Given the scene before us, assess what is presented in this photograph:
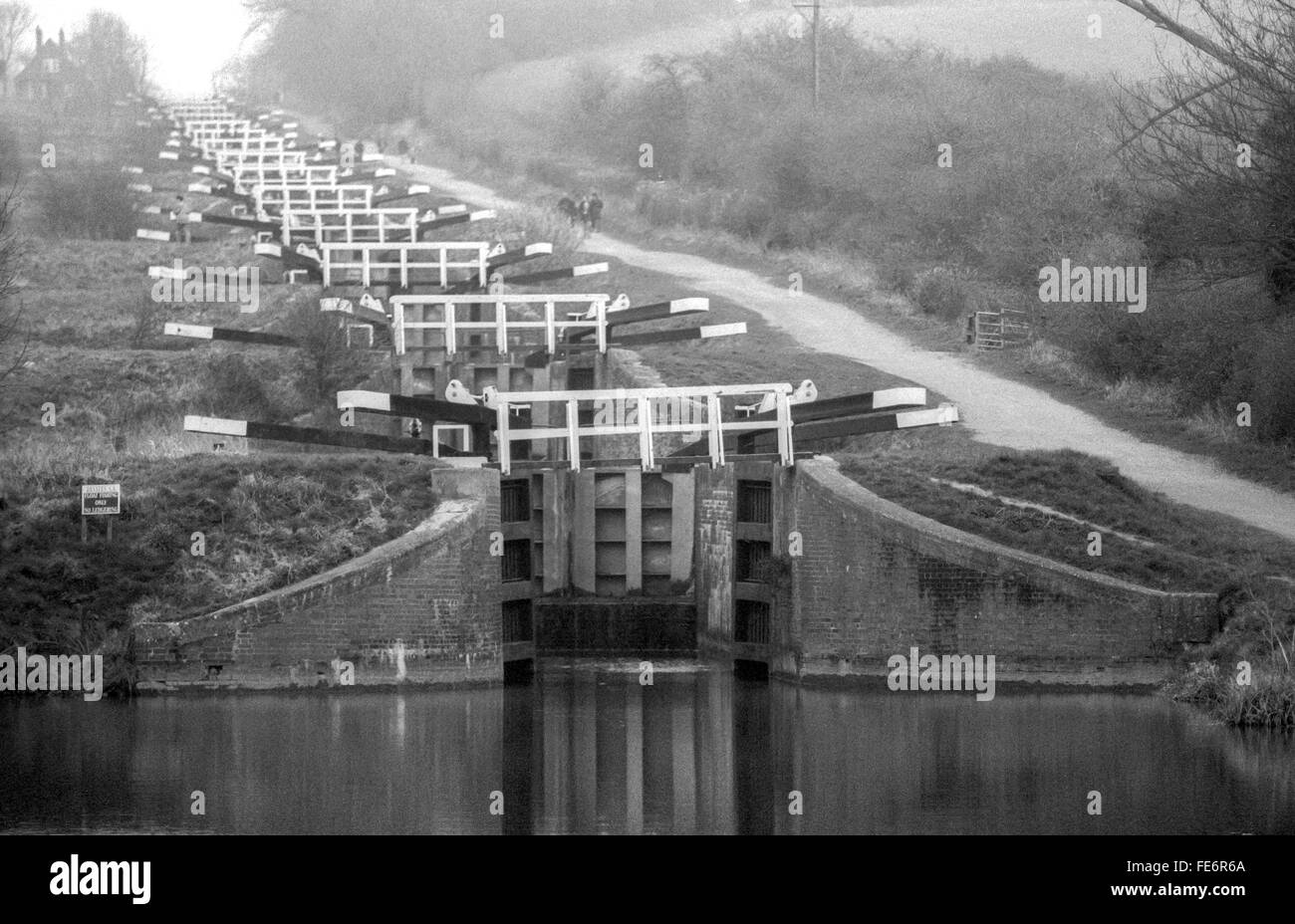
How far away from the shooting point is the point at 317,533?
26469 millimetres

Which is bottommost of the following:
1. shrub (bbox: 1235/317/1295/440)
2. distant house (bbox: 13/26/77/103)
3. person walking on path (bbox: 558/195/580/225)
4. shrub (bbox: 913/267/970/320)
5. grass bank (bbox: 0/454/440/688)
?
grass bank (bbox: 0/454/440/688)

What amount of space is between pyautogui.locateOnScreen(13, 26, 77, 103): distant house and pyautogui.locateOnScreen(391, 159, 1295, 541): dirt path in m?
57.7

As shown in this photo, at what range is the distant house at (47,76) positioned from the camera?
335ft

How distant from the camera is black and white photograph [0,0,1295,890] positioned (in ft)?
65.2

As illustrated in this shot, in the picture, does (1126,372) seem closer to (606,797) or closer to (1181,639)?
(1181,639)

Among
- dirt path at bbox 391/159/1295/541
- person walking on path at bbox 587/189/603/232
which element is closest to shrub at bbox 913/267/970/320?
dirt path at bbox 391/159/1295/541

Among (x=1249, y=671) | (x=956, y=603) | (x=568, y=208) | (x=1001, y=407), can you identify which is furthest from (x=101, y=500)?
(x=568, y=208)

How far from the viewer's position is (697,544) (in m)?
29.1

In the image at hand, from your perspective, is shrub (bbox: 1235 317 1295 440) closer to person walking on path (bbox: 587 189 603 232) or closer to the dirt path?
the dirt path

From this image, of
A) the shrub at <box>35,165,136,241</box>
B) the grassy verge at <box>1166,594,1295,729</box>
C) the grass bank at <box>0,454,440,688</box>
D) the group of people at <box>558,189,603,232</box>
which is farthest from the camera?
the group of people at <box>558,189,603,232</box>

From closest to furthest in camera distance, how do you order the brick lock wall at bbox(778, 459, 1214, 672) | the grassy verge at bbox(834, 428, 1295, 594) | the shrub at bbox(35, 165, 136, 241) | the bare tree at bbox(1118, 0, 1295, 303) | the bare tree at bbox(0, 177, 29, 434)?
the brick lock wall at bbox(778, 459, 1214, 672) → the grassy verge at bbox(834, 428, 1295, 594) → the bare tree at bbox(0, 177, 29, 434) → the bare tree at bbox(1118, 0, 1295, 303) → the shrub at bbox(35, 165, 136, 241)

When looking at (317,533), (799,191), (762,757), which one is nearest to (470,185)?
(799,191)
